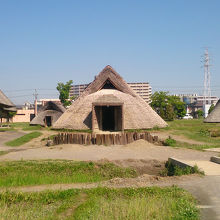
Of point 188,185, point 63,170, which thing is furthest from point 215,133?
point 188,185

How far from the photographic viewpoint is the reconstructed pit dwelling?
2807 cm

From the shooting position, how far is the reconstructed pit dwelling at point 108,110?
28.1 metres

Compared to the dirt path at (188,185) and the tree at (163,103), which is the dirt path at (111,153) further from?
the tree at (163,103)

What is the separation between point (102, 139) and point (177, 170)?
8628 millimetres

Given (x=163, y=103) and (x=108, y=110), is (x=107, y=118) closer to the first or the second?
(x=108, y=110)

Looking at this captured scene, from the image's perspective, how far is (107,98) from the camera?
27.8m

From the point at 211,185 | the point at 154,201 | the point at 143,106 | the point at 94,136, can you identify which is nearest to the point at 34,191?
the point at 154,201

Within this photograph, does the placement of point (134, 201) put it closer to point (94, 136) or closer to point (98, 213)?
point (98, 213)

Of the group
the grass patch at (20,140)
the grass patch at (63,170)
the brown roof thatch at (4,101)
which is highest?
the brown roof thatch at (4,101)

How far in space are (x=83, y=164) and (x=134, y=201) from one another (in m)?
6.82

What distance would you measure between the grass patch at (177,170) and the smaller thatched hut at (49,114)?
33.7 m

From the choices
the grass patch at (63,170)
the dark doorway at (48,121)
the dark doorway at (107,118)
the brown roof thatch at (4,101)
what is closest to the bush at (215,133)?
the dark doorway at (107,118)

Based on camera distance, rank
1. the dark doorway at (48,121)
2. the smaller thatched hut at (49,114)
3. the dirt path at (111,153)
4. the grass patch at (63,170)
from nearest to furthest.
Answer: the grass patch at (63,170)
the dirt path at (111,153)
the smaller thatched hut at (49,114)
the dark doorway at (48,121)

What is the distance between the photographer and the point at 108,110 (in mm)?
33781
